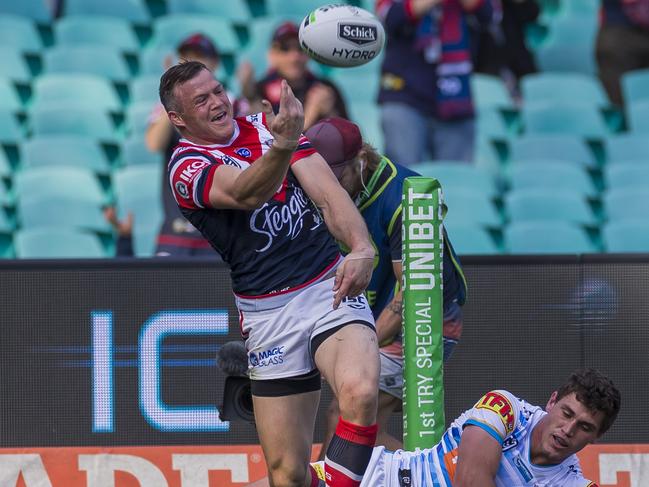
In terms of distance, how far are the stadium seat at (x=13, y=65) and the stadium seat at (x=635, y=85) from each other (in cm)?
495

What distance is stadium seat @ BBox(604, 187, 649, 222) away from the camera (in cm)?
916

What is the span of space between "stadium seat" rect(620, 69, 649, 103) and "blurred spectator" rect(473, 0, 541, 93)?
0.91 m

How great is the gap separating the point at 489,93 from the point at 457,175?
144cm

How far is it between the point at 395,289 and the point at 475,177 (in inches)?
142

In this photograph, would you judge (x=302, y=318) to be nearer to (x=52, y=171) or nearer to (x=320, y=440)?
(x=320, y=440)

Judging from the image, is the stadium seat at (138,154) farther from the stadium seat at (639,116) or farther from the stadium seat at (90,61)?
the stadium seat at (639,116)

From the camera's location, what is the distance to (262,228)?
494 centimetres

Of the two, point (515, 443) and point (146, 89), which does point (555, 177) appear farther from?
point (515, 443)

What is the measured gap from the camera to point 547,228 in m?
9.03

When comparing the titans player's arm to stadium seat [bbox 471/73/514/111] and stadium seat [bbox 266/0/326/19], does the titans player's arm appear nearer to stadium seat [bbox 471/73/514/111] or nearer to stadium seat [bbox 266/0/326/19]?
stadium seat [bbox 471/73/514/111]

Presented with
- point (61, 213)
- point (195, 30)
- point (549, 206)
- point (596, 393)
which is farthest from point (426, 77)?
point (596, 393)

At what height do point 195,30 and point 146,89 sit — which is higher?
point 195,30

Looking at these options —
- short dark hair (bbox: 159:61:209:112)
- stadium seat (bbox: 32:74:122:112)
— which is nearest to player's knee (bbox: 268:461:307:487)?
short dark hair (bbox: 159:61:209:112)

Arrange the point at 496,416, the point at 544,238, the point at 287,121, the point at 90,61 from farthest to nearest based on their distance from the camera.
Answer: the point at 90,61, the point at 544,238, the point at 496,416, the point at 287,121
